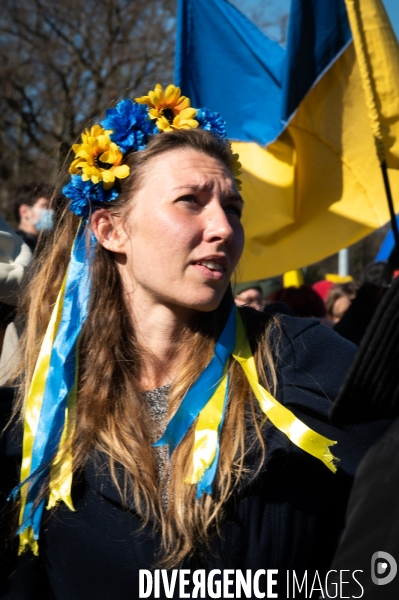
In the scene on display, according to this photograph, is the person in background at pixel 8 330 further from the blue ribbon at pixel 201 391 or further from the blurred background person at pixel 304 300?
the blurred background person at pixel 304 300

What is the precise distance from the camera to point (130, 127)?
2420 millimetres

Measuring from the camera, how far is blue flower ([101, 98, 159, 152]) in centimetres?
242

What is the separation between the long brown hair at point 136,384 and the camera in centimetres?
202

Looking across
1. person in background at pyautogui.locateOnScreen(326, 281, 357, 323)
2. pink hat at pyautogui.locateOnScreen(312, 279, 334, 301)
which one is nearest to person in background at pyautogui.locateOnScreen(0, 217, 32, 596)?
person in background at pyautogui.locateOnScreen(326, 281, 357, 323)

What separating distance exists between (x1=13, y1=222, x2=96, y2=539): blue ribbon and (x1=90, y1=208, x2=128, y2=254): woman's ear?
40 mm

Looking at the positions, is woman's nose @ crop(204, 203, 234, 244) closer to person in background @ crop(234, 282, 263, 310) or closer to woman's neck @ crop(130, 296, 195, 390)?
woman's neck @ crop(130, 296, 195, 390)

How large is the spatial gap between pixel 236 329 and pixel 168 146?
0.58 meters

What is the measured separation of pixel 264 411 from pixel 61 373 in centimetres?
60

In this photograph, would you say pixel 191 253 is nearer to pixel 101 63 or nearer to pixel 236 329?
pixel 236 329

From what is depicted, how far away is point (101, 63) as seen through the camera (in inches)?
527

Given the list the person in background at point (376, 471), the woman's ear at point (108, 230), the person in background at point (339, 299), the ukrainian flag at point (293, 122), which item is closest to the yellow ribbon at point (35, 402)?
the woman's ear at point (108, 230)

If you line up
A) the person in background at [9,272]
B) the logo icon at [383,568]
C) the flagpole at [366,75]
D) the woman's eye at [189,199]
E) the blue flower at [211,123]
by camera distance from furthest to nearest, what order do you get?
the flagpole at [366,75] → the person in background at [9,272] → the blue flower at [211,123] → the woman's eye at [189,199] → the logo icon at [383,568]

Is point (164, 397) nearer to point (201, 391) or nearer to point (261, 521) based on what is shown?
point (201, 391)

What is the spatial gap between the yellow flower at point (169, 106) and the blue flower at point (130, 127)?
35 millimetres
